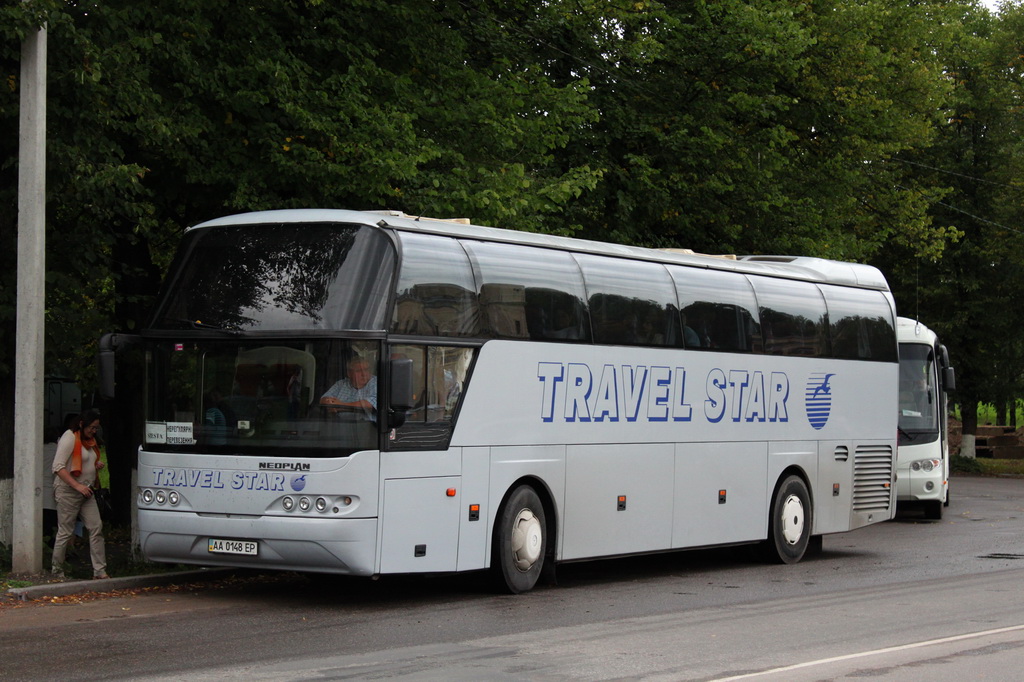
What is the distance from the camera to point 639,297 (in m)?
16.1

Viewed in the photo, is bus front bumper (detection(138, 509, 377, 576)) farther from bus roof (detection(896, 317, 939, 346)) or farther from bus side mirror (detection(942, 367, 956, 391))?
bus roof (detection(896, 317, 939, 346))

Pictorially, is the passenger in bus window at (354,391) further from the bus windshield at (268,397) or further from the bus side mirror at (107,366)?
the bus side mirror at (107,366)

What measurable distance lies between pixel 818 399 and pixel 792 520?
64.5 inches

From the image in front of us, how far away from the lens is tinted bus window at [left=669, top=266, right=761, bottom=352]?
16922 mm

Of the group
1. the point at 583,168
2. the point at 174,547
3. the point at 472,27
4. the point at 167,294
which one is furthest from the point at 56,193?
the point at 472,27

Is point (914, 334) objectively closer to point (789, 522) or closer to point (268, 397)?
point (789, 522)

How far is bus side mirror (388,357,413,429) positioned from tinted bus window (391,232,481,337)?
1.24 feet

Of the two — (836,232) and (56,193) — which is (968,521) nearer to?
(836,232)

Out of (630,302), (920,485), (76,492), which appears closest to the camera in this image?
(76,492)

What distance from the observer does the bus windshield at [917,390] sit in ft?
90.2

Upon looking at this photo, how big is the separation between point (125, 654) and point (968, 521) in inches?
765

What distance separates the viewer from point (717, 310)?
17.4 metres

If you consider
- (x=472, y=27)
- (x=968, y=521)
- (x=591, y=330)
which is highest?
(x=472, y=27)


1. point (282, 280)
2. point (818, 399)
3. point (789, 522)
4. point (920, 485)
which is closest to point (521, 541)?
point (282, 280)
